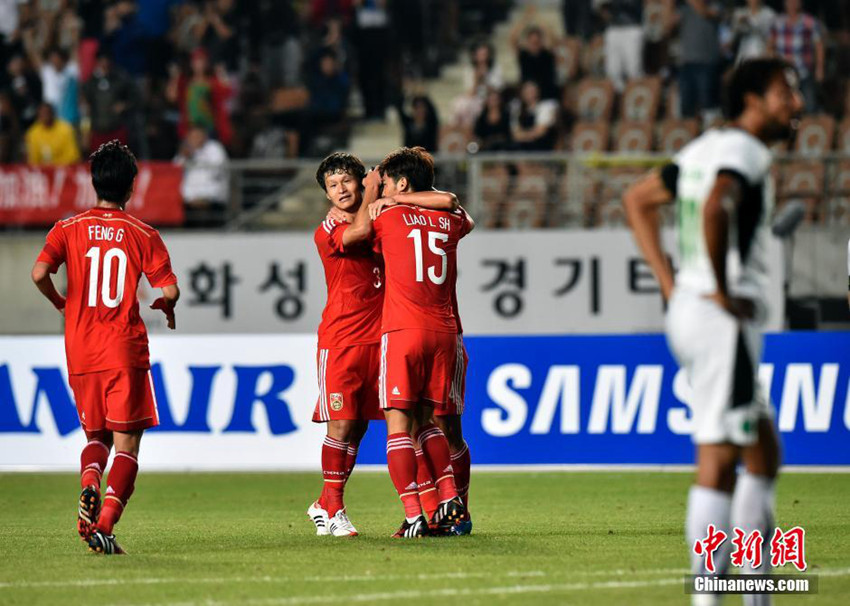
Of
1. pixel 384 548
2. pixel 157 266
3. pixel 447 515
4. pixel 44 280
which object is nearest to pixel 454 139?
pixel 447 515

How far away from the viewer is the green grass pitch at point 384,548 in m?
6.51

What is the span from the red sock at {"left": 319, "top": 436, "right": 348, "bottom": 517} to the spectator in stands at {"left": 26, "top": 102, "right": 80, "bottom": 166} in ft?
39.2

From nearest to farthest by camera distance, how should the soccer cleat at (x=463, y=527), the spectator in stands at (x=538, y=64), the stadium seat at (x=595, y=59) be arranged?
1. the soccer cleat at (x=463, y=527)
2. the spectator in stands at (x=538, y=64)
3. the stadium seat at (x=595, y=59)

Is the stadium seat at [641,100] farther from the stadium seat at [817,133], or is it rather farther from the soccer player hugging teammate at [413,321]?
the soccer player hugging teammate at [413,321]

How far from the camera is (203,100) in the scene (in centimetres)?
2047

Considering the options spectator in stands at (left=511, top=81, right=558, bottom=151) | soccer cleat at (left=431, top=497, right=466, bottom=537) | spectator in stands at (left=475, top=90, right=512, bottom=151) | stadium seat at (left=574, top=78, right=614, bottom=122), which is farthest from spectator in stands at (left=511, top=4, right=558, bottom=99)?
soccer cleat at (left=431, top=497, right=466, bottom=537)

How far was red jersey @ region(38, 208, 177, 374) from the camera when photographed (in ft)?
26.5

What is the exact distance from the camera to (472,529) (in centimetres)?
916

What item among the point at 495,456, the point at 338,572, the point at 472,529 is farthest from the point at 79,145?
the point at 338,572

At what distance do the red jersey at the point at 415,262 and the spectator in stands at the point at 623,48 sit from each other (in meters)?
12.3

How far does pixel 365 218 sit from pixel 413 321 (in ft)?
2.05

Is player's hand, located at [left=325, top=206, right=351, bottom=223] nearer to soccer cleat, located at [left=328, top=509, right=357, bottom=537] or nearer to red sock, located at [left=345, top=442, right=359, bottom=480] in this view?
red sock, located at [left=345, top=442, right=359, bottom=480]

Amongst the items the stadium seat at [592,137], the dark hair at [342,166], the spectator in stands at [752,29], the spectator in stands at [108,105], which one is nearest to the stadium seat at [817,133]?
the spectator in stands at [752,29]

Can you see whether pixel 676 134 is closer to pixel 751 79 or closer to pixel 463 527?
pixel 463 527
